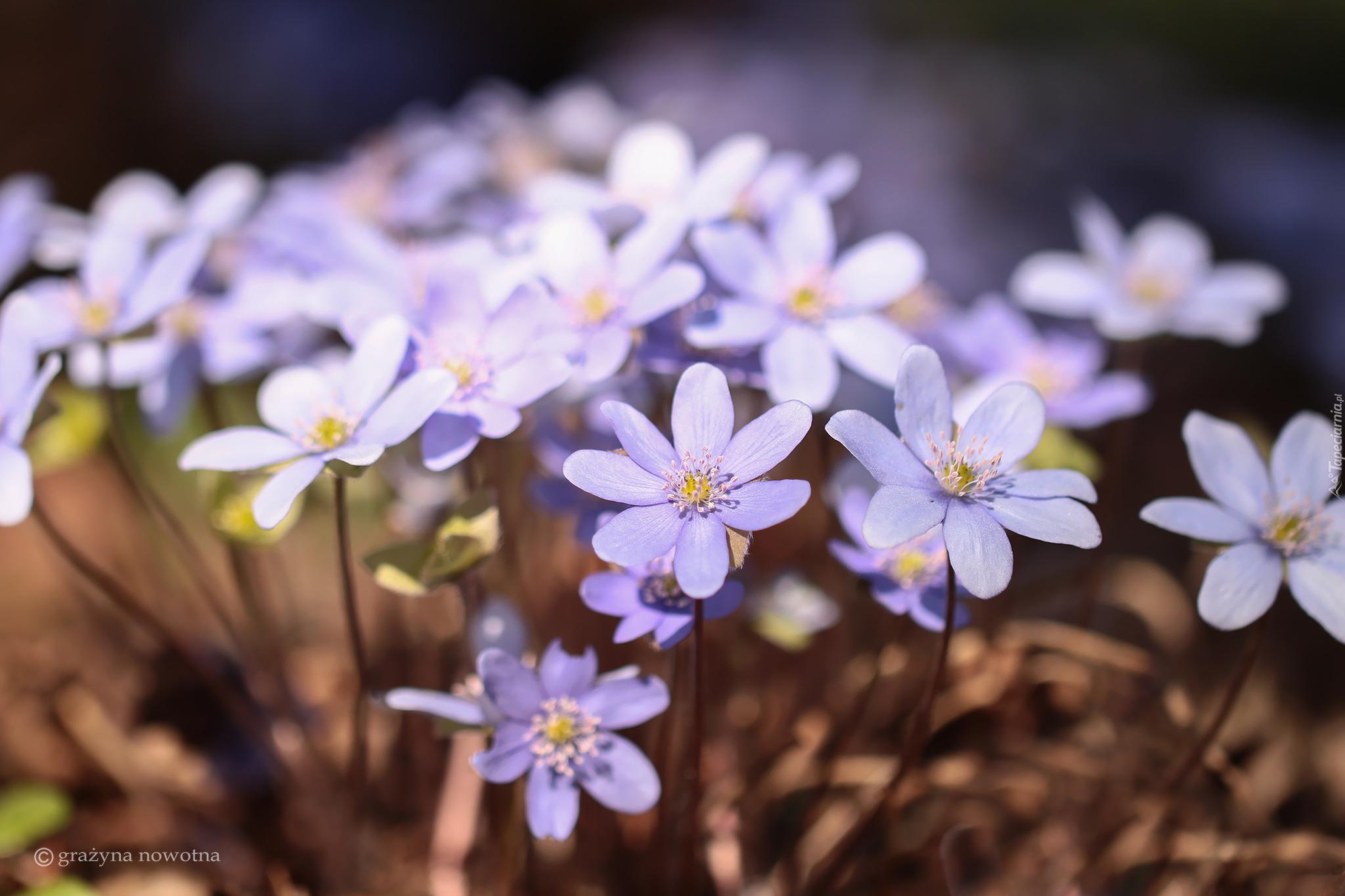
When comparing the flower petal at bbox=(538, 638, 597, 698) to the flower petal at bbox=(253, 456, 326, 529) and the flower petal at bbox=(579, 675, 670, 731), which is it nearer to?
the flower petal at bbox=(579, 675, 670, 731)

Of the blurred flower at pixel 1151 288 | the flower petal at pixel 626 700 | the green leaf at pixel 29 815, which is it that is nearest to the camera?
the flower petal at pixel 626 700

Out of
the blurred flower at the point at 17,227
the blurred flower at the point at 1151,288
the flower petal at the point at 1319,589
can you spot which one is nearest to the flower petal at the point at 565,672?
the flower petal at the point at 1319,589

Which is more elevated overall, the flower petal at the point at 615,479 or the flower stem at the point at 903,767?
the flower petal at the point at 615,479

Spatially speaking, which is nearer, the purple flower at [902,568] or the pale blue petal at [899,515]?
the pale blue petal at [899,515]

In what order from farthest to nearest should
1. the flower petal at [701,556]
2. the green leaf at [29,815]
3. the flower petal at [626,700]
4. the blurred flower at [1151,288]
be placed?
1. the blurred flower at [1151,288]
2. the green leaf at [29,815]
3. the flower petal at [626,700]
4. the flower petal at [701,556]

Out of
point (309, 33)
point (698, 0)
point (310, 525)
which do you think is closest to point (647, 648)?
point (310, 525)

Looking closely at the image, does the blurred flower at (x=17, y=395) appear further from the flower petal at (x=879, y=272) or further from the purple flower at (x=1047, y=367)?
the purple flower at (x=1047, y=367)

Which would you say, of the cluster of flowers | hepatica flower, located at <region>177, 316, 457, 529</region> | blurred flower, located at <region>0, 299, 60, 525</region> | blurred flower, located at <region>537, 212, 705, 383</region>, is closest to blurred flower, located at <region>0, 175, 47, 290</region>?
the cluster of flowers

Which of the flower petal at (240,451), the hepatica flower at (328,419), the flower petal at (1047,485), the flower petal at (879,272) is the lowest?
the flower petal at (240,451)

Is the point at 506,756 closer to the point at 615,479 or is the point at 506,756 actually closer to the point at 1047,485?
the point at 615,479
